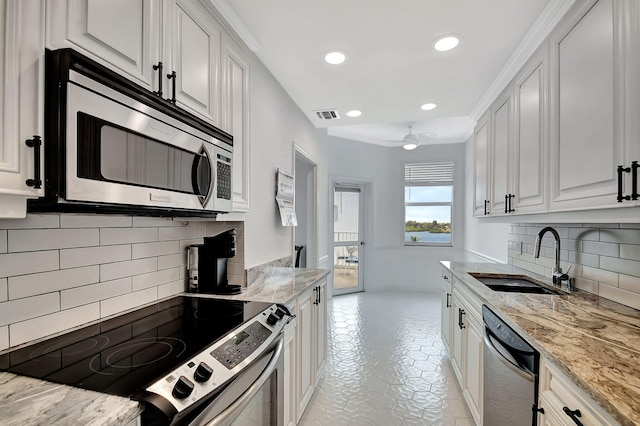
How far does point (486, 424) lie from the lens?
1753 mm

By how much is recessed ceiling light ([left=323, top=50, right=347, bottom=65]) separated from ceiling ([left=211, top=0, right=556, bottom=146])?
0.04 m

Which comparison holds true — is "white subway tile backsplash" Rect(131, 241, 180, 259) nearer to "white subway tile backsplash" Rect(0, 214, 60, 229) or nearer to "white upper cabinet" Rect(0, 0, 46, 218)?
"white subway tile backsplash" Rect(0, 214, 60, 229)

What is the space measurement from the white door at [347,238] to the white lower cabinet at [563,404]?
170 inches

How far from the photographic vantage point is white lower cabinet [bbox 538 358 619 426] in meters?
0.89

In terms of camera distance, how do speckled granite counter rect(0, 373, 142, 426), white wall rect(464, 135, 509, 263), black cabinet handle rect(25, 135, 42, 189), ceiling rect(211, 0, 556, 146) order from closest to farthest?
speckled granite counter rect(0, 373, 142, 426) → black cabinet handle rect(25, 135, 42, 189) → ceiling rect(211, 0, 556, 146) → white wall rect(464, 135, 509, 263)

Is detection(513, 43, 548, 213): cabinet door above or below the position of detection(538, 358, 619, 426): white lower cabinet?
above

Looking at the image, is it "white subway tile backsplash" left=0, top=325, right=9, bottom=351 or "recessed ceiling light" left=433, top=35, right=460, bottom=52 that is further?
"recessed ceiling light" left=433, top=35, right=460, bottom=52

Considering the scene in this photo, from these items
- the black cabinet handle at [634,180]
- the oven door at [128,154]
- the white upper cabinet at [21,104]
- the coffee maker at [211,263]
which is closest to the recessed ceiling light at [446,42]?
the black cabinet handle at [634,180]

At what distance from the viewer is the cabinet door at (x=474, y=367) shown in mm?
1900

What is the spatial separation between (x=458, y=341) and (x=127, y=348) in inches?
91.9

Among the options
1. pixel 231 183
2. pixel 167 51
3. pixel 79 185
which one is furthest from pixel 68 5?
pixel 231 183

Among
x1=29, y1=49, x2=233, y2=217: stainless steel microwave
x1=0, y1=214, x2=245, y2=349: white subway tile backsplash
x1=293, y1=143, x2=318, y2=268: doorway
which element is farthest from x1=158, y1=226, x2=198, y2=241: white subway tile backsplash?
x1=293, y1=143, x2=318, y2=268: doorway

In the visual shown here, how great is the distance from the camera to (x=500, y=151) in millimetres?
2508

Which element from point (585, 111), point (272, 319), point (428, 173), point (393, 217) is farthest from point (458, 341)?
point (428, 173)
